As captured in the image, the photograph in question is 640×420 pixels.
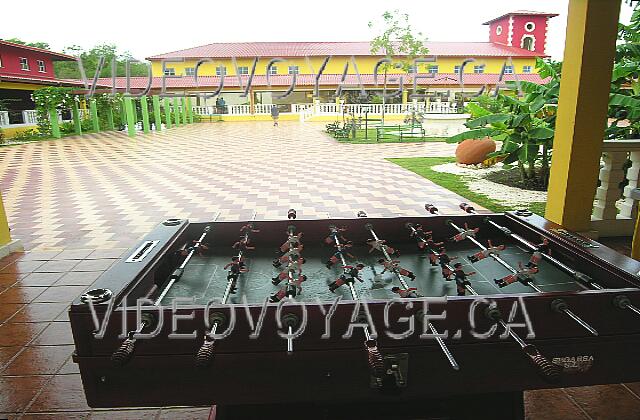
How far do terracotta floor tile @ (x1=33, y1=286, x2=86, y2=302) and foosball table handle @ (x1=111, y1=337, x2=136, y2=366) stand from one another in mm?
2404

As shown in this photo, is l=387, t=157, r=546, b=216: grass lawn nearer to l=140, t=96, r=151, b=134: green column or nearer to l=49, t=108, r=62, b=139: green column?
l=140, t=96, r=151, b=134: green column

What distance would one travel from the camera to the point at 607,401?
6.63 ft

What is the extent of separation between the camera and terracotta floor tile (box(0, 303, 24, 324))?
2934 millimetres

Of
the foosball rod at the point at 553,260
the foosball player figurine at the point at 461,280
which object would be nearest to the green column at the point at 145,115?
the foosball rod at the point at 553,260

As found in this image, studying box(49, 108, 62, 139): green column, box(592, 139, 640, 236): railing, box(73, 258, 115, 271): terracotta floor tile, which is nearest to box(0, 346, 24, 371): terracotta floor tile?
box(73, 258, 115, 271): terracotta floor tile

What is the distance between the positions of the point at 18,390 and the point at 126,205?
4.29 meters

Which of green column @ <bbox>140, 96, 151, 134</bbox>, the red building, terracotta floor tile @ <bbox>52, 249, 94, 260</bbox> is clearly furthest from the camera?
green column @ <bbox>140, 96, 151, 134</bbox>

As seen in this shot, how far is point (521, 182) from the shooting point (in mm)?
7348

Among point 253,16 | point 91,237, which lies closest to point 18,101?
point 91,237

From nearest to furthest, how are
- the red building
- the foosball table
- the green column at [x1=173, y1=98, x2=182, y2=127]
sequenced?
the foosball table, the red building, the green column at [x1=173, y1=98, x2=182, y2=127]

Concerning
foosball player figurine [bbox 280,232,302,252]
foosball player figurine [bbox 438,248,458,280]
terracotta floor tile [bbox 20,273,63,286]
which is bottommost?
terracotta floor tile [bbox 20,273,63,286]

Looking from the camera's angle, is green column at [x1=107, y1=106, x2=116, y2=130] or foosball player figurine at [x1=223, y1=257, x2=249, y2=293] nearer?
foosball player figurine at [x1=223, y1=257, x2=249, y2=293]

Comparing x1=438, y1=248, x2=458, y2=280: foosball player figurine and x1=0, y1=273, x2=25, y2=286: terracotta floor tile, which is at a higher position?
x1=438, y1=248, x2=458, y2=280: foosball player figurine

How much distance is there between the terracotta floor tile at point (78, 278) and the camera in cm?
349
